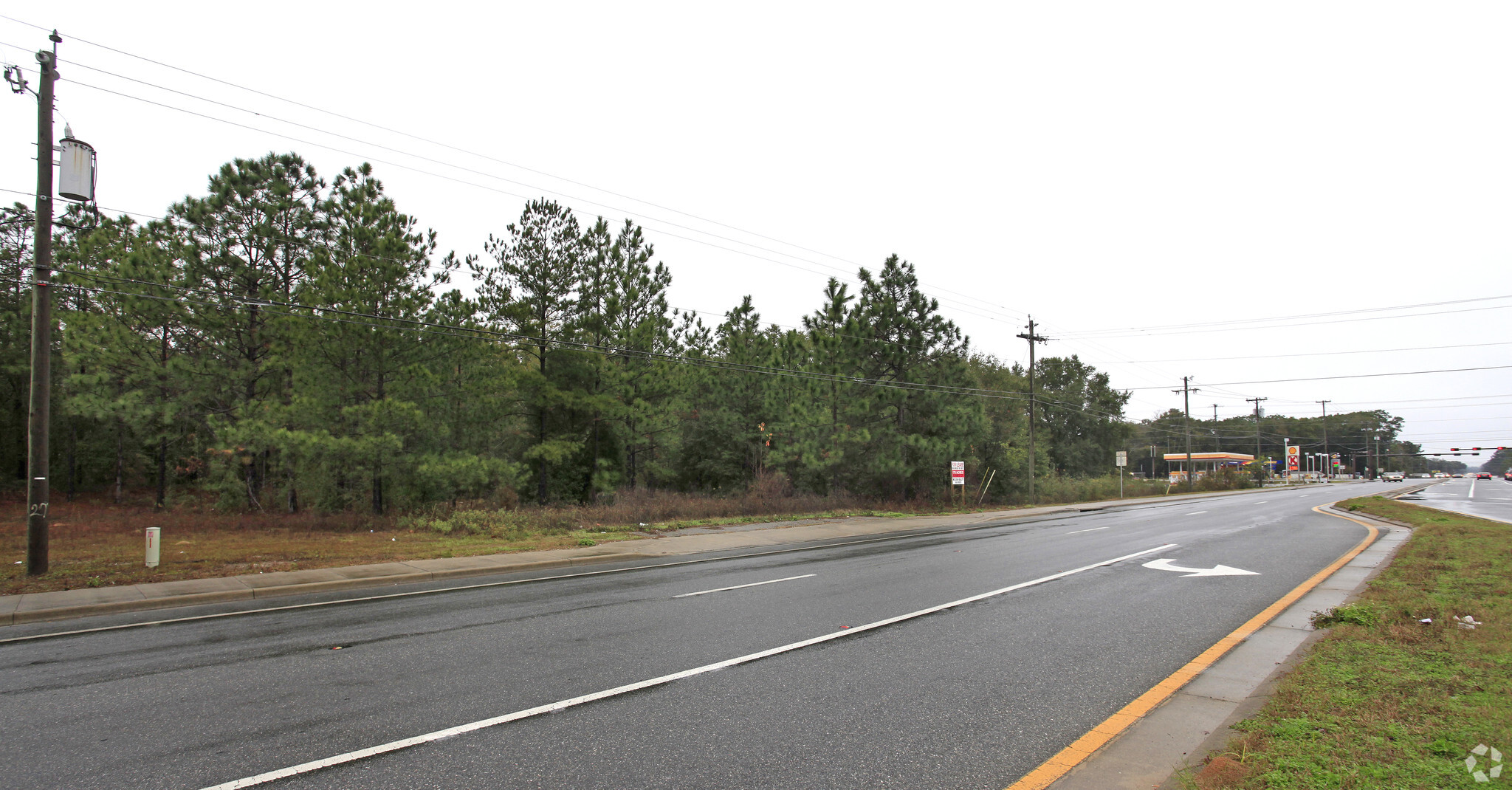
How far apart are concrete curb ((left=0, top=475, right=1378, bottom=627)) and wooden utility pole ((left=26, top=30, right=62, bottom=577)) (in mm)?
1912

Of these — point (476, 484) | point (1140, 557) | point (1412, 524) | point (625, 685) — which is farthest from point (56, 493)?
point (1412, 524)

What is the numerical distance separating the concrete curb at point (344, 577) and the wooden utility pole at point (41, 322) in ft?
6.27

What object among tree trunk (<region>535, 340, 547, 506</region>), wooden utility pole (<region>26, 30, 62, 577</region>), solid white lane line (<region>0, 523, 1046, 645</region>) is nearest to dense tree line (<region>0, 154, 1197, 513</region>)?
tree trunk (<region>535, 340, 547, 506</region>)

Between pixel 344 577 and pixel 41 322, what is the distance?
630cm

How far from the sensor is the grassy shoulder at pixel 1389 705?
11.6 ft

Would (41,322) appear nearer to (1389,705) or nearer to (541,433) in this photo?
(1389,705)

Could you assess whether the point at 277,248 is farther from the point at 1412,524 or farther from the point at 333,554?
the point at 1412,524

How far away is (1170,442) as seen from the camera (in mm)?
133875

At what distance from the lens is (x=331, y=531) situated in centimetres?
1886

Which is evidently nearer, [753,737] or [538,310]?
[753,737]

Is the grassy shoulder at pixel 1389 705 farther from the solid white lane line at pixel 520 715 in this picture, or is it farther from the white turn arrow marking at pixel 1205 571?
the solid white lane line at pixel 520 715

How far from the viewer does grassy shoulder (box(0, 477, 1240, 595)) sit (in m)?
12.1

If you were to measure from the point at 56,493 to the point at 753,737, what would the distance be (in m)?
51.3

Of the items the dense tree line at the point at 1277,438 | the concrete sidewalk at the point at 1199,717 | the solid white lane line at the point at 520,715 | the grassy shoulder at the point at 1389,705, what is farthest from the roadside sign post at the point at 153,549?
the dense tree line at the point at 1277,438
